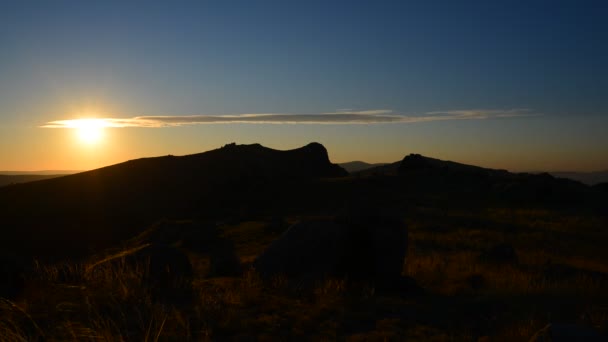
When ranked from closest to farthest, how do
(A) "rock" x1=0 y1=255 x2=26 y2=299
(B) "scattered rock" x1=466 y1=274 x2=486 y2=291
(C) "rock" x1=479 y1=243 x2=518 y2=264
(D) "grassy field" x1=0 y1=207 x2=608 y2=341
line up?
(D) "grassy field" x1=0 y1=207 x2=608 y2=341, (A) "rock" x1=0 y1=255 x2=26 y2=299, (B) "scattered rock" x1=466 y1=274 x2=486 y2=291, (C) "rock" x1=479 y1=243 x2=518 y2=264

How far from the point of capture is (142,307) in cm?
753

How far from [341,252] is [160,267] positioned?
3.82 meters

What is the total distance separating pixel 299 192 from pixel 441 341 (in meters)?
47.8

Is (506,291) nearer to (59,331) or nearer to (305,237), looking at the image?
(305,237)

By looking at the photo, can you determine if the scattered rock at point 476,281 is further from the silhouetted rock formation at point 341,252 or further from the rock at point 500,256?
the rock at point 500,256

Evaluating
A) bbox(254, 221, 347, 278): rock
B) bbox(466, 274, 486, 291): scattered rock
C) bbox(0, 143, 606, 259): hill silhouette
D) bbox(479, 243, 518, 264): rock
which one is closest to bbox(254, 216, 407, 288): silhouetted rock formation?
bbox(254, 221, 347, 278): rock

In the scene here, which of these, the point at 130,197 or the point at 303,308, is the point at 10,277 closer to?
the point at 303,308

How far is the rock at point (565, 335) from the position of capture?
17.7 feet

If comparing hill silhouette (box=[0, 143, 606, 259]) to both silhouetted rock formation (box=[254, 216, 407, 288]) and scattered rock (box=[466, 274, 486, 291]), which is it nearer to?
scattered rock (box=[466, 274, 486, 291])

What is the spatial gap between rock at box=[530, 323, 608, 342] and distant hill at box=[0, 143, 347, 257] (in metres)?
39.0

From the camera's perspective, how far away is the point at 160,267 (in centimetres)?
1047

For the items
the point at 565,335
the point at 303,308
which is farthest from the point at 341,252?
the point at 565,335

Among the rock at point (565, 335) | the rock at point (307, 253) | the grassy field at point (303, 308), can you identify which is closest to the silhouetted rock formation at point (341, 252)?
the rock at point (307, 253)

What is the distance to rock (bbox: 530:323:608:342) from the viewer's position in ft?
17.7
